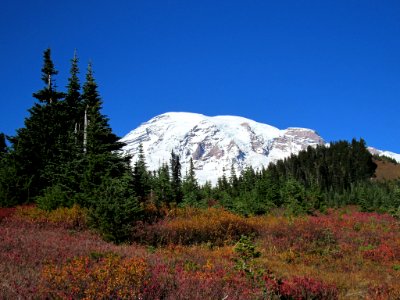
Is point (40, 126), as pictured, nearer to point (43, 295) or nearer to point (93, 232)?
point (93, 232)

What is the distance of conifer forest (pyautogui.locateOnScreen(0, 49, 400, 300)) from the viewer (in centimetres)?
653

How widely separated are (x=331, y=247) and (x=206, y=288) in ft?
37.8

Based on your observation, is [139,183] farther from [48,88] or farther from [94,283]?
[94,283]

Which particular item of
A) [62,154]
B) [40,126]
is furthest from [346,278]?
[40,126]

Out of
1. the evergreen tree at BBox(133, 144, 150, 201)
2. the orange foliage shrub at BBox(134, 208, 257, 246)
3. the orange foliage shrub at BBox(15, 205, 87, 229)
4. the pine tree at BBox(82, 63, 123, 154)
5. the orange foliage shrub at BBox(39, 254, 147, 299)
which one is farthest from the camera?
the evergreen tree at BBox(133, 144, 150, 201)

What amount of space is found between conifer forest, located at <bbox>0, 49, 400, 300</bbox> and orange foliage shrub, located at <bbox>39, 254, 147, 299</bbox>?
0.02m

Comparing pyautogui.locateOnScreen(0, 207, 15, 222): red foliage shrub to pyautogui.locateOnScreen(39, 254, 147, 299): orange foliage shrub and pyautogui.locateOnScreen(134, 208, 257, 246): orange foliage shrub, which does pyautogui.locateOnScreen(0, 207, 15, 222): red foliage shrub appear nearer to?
pyautogui.locateOnScreen(134, 208, 257, 246): orange foliage shrub

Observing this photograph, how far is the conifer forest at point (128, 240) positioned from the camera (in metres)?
6.53

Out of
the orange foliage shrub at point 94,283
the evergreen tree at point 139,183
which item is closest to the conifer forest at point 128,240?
the orange foliage shrub at point 94,283

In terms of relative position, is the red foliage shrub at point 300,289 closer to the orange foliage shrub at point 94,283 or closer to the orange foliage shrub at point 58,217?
the orange foliage shrub at point 94,283

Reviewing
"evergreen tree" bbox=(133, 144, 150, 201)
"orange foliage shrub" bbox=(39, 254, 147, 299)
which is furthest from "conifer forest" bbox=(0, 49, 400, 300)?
"evergreen tree" bbox=(133, 144, 150, 201)

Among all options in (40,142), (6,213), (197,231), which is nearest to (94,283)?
(197,231)

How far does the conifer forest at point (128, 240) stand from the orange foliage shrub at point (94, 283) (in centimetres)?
2

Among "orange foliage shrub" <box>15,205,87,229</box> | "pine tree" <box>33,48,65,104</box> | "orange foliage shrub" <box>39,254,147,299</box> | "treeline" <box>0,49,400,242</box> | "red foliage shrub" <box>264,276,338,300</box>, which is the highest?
"pine tree" <box>33,48,65,104</box>
